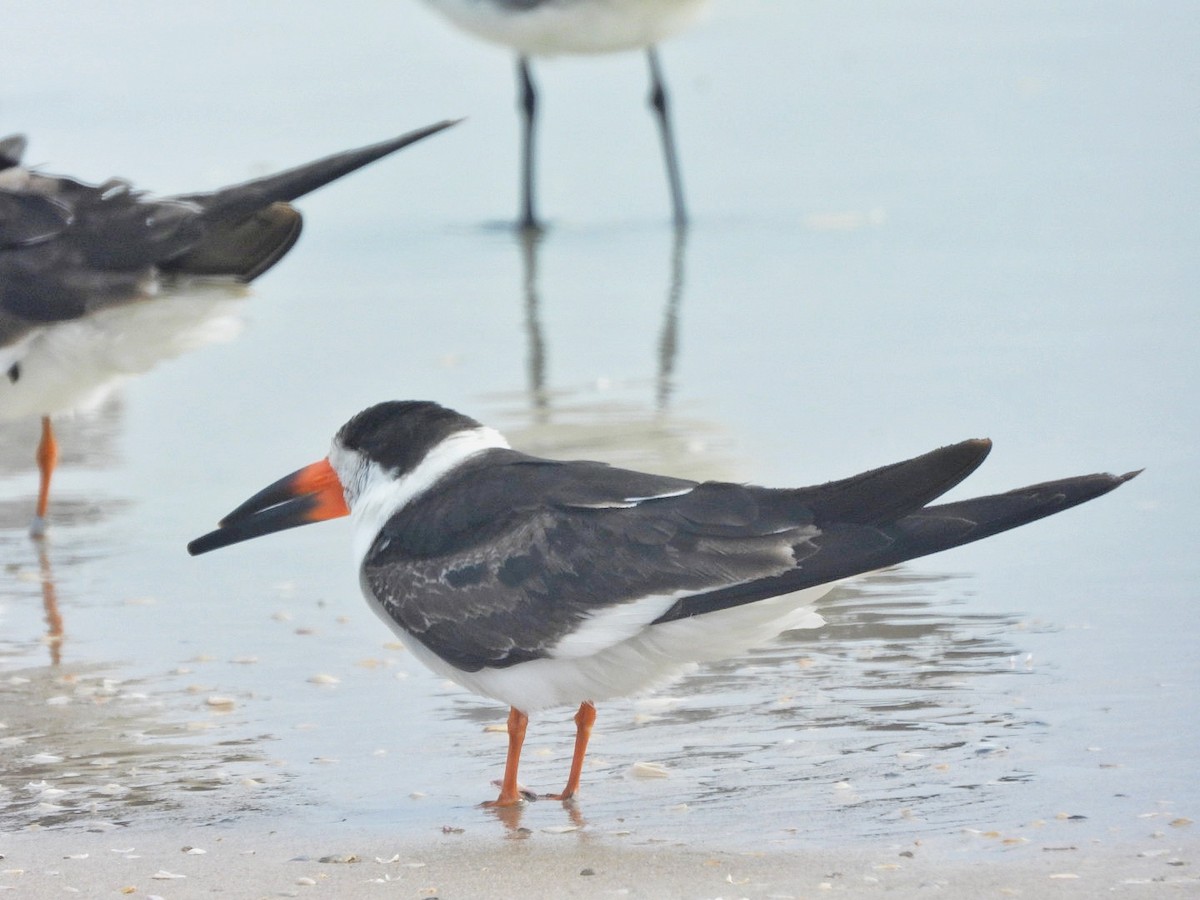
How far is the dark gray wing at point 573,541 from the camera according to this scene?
13.3 ft

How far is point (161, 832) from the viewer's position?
13.4ft

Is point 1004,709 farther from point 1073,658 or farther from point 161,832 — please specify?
point 161,832

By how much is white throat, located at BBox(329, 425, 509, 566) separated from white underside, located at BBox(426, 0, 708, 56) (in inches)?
241

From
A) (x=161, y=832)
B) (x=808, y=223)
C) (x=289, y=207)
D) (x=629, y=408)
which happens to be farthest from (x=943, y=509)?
(x=808, y=223)

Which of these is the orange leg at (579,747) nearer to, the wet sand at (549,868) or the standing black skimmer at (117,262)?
the wet sand at (549,868)

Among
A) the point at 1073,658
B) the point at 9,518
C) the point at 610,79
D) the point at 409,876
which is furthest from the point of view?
the point at 610,79

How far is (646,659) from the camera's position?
4.22m

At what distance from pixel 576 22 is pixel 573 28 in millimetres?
53

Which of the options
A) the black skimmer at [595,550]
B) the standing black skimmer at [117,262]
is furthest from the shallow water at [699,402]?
the standing black skimmer at [117,262]

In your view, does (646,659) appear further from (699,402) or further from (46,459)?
(699,402)

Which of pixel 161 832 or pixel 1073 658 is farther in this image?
pixel 1073 658

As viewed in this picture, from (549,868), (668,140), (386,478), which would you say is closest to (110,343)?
(386,478)

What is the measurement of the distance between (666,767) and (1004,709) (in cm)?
74

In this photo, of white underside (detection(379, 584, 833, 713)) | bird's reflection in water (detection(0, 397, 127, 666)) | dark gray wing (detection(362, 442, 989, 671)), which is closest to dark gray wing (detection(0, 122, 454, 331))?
bird's reflection in water (detection(0, 397, 127, 666))
